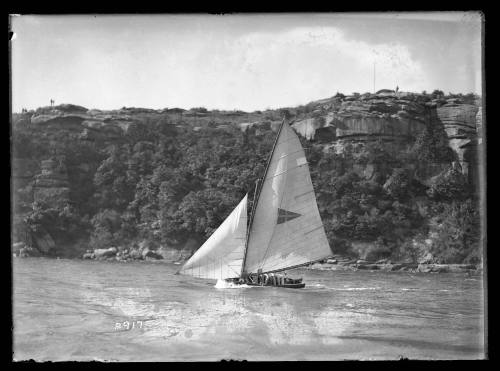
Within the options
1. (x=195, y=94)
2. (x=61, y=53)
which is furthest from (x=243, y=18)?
(x=61, y=53)

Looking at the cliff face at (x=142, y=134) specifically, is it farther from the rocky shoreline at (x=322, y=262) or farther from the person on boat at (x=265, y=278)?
the person on boat at (x=265, y=278)

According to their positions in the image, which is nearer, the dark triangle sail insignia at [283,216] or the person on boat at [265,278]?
the dark triangle sail insignia at [283,216]

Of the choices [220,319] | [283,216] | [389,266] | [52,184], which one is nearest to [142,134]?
[52,184]

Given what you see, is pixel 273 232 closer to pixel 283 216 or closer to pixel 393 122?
pixel 283 216

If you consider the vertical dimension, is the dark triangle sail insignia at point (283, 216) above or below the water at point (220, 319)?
above

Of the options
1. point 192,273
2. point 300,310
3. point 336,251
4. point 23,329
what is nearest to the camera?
point 23,329

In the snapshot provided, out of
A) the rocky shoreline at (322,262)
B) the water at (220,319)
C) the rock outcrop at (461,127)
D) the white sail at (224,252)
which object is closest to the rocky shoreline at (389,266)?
the rocky shoreline at (322,262)

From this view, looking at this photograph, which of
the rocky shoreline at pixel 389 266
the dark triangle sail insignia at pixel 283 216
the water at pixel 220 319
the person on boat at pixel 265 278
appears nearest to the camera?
the water at pixel 220 319

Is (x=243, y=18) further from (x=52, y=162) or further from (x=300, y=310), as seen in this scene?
(x=300, y=310)

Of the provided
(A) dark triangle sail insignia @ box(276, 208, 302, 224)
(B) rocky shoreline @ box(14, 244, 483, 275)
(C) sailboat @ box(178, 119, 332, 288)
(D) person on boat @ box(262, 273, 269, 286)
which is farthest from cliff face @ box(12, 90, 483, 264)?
(D) person on boat @ box(262, 273, 269, 286)
